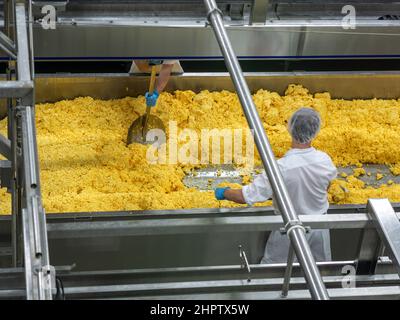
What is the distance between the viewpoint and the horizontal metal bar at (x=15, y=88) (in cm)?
192

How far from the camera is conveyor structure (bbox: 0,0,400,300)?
1926mm

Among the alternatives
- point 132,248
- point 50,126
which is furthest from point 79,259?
point 50,126

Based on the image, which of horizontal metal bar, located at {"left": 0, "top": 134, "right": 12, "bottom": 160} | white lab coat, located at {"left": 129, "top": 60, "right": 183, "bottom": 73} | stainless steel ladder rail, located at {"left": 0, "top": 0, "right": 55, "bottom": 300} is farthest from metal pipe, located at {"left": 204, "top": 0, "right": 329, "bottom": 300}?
white lab coat, located at {"left": 129, "top": 60, "right": 183, "bottom": 73}

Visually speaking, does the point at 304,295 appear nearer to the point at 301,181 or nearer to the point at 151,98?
the point at 301,181

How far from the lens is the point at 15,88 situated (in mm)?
1929

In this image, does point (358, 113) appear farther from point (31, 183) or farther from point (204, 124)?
point (31, 183)

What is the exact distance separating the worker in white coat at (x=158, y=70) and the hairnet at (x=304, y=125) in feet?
3.32

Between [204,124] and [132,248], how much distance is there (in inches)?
49.1

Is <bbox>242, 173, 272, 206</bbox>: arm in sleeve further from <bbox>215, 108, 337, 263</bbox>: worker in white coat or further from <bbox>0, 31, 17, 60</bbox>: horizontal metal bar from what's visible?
<bbox>0, 31, 17, 60</bbox>: horizontal metal bar

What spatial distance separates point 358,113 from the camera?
4332mm

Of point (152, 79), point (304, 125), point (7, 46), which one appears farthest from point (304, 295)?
point (152, 79)

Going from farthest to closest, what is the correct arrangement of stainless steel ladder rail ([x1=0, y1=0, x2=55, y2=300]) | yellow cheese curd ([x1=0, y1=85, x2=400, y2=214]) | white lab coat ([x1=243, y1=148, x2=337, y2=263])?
yellow cheese curd ([x1=0, y1=85, x2=400, y2=214]), white lab coat ([x1=243, y1=148, x2=337, y2=263]), stainless steel ladder rail ([x1=0, y1=0, x2=55, y2=300])

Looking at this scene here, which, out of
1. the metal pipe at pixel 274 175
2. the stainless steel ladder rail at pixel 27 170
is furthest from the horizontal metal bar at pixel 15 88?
the metal pipe at pixel 274 175

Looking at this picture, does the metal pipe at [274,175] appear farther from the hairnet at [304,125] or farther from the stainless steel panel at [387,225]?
the hairnet at [304,125]
